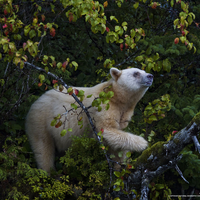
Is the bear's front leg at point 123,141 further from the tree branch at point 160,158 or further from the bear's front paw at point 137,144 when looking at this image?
the tree branch at point 160,158

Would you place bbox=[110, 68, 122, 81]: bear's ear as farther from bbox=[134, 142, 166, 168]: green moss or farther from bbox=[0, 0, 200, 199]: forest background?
bbox=[134, 142, 166, 168]: green moss

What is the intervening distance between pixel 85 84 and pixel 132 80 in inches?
50.9

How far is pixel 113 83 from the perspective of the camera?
4121mm

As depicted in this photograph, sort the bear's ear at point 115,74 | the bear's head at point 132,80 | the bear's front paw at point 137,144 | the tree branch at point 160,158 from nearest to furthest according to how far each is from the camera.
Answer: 1. the tree branch at point 160,158
2. the bear's front paw at point 137,144
3. the bear's head at point 132,80
4. the bear's ear at point 115,74

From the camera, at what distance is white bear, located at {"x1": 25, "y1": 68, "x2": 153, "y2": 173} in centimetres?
370

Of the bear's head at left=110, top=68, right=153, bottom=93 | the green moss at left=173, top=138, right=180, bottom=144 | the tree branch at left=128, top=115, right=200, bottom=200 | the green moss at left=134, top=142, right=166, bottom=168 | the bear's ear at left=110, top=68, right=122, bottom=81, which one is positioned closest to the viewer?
the tree branch at left=128, top=115, right=200, bottom=200

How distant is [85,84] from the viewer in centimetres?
503

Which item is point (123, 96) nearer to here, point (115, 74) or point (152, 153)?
point (115, 74)

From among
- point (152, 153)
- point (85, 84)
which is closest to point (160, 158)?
point (152, 153)

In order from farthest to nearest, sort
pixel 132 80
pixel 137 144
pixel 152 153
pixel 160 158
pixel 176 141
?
pixel 132 80 → pixel 137 144 → pixel 152 153 → pixel 160 158 → pixel 176 141

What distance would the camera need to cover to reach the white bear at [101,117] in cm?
370

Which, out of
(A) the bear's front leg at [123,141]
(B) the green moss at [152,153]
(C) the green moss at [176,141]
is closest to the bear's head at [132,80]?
(A) the bear's front leg at [123,141]

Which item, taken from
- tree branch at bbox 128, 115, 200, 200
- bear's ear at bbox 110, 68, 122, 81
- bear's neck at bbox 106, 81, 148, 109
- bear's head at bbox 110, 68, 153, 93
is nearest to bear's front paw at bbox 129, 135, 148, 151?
tree branch at bbox 128, 115, 200, 200

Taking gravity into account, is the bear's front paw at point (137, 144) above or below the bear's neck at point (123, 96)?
below
